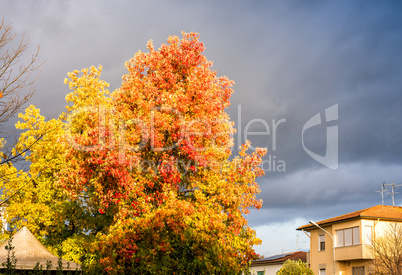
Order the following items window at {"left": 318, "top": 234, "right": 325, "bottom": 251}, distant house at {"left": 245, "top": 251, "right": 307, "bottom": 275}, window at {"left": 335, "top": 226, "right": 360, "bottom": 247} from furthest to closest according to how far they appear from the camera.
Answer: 1. distant house at {"left": 245, "top": 251, "right": 307, "bottom": 275}
2. window at {"left": 318, "top": 234, "right": 325, "bottom": 251}
3. window at {"left": 335, "top": 226, "right": 360, "bottom": 247}

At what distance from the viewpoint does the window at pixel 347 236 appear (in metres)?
39.6

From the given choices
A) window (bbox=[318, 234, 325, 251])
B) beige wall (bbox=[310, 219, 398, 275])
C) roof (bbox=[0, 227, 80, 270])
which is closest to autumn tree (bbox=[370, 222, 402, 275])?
beige wall (bbox=[310, 219, 398, 275])

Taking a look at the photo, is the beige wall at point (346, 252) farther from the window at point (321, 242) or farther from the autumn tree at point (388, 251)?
the autumn tree at point (388, 251)

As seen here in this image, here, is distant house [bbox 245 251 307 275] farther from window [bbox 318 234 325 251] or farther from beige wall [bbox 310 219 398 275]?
window [bbox 318 234 325 251]

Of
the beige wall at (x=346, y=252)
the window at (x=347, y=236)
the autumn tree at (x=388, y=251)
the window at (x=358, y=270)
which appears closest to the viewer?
the autumn tree at (x=388, y=251)

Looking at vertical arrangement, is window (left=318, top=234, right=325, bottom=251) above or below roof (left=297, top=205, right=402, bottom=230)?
below

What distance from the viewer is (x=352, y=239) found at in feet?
131

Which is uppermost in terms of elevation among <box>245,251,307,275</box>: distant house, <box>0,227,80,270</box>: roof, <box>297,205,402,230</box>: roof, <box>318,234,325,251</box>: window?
<box>297,205,402,230</box>: roof

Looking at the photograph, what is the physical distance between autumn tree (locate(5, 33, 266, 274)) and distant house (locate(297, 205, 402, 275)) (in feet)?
83.3

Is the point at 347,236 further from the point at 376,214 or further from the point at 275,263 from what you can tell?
the point at 275,263

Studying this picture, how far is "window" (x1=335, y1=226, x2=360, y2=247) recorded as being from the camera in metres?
39.6

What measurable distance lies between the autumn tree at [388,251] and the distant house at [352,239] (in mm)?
917

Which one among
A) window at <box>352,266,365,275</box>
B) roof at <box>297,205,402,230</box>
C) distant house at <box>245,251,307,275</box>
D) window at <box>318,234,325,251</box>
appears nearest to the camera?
window at <box>352,266,365,275</box>

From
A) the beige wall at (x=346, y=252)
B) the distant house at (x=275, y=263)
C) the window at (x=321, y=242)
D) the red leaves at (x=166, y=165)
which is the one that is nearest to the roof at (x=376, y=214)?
the beige wall at (x=346, y=252)
